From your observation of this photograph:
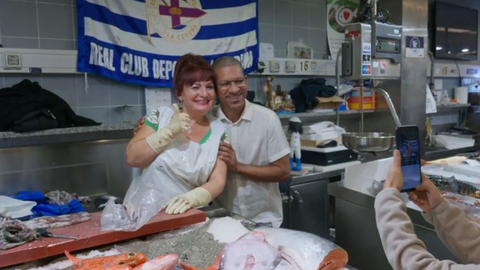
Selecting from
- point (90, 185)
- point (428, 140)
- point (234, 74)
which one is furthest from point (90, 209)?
point (428, 140)

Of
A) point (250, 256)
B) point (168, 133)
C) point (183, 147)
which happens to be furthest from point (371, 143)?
point (250, 256)

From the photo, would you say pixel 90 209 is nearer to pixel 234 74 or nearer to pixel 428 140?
pixel 234 74

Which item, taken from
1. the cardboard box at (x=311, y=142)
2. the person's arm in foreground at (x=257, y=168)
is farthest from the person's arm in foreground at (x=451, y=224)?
the cardboard box at (x=311, y=142)

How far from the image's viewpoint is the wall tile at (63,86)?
2.62m

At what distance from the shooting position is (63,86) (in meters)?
2.67

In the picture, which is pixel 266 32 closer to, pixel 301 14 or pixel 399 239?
pixel 301 14

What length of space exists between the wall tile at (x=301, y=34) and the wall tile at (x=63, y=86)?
85.3 inches

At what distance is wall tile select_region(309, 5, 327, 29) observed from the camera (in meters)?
4.01

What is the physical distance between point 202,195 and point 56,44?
5.69ft

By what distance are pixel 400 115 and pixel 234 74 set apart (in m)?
2.22

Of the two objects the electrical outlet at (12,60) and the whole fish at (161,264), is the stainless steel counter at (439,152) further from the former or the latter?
the electrical outlet at (12,60)

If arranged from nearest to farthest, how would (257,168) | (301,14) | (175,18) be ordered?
(257,168), (175,18), (301,14)

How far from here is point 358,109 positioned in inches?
159

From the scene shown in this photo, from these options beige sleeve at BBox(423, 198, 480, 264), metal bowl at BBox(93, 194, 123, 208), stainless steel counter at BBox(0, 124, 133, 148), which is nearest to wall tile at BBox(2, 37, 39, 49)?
stainless steel counter at BBox(0, 124, 133, 148)
